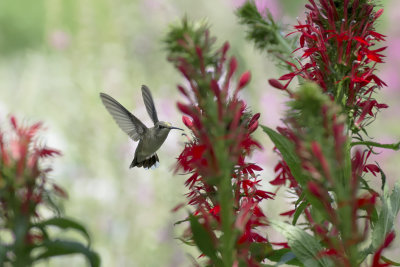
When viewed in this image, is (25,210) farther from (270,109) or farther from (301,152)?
(270,109)

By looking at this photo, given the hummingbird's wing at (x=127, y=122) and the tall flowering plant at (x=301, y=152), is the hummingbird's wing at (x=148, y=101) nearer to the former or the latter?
the hummingbird's wing at (x=127, y=122)

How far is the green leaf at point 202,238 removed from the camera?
57cm

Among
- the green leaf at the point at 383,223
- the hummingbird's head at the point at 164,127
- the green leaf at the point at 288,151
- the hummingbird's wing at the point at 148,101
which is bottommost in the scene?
the green leaf at the point at 383,223

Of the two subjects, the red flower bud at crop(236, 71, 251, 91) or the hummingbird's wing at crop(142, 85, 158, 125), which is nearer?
the red flower bud at crop(236, 71, 251, 91)

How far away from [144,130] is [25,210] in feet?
3.11

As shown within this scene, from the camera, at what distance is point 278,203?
2895 mm

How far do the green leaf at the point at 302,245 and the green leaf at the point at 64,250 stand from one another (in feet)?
0.70

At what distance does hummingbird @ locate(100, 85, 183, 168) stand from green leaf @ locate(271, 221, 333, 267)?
74cm

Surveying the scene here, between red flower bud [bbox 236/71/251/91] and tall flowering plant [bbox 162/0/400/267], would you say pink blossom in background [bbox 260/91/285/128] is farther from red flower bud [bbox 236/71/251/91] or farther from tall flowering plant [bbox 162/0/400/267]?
red flower bud [bbox 236/71/251/91]

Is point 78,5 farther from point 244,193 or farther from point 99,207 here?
point 244,193

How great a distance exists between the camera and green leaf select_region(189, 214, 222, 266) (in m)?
0.57

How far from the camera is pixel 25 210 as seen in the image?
64 cm

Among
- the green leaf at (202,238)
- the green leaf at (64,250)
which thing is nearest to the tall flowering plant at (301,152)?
the green leaf at (202,238)

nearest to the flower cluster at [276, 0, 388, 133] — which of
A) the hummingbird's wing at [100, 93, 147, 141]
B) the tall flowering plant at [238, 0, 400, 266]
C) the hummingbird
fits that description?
the tall flowering plant at [238, 0, 400, 266]
